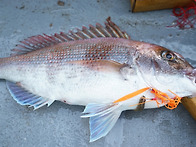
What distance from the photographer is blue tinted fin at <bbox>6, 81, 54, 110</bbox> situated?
1.96 metres

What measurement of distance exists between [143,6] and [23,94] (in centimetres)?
183

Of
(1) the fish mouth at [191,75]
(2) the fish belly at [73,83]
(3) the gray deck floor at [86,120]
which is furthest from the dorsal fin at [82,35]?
(1) the fish mouth at [191,75]

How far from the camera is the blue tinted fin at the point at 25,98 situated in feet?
6.43

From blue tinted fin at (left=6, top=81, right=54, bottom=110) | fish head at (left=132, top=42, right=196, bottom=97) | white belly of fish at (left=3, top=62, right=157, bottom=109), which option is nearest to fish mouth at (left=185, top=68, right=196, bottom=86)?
fish head at (left=132, top=42, right=196, bottom=97)

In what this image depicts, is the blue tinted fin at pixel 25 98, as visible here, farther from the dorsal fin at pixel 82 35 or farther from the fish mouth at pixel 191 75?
→ the fish mouth at pixel 191 75

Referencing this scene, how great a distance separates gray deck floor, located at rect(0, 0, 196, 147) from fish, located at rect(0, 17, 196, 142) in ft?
0.58

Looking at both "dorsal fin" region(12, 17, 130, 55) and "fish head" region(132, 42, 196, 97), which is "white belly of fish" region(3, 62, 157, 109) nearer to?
"fish head" region(132, 42, 196, 97)

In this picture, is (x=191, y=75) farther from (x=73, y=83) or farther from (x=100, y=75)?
(x=73, y=83)

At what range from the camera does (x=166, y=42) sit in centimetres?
237

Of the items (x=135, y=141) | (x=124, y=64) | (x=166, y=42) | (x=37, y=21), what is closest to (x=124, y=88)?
(x=124, y=64)

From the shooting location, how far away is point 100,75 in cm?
174

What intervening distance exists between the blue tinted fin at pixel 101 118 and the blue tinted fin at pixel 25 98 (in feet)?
1.50

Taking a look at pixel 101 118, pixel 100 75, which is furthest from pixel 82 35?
pixel 101 118

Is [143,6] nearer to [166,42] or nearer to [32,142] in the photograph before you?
[166,42]
